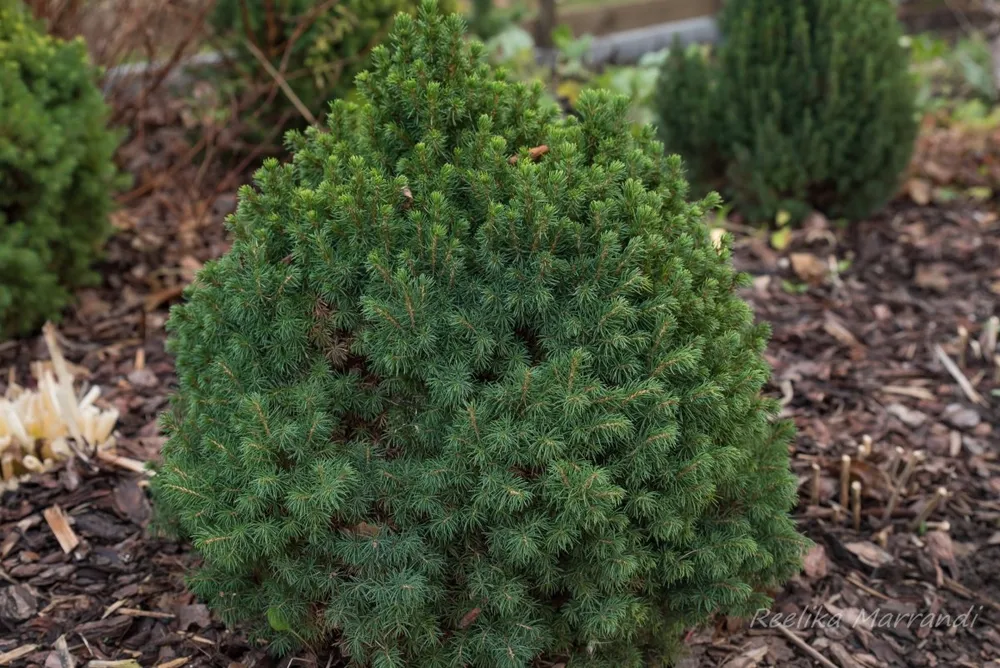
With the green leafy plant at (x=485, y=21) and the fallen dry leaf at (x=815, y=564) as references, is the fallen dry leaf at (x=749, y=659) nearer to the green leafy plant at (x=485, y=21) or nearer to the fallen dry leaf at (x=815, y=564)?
the fallen dry leaf at (x=815, y=564)

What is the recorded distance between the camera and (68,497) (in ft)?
9.25

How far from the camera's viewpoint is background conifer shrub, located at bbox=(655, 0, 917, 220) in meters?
4.40

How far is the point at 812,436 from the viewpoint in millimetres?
3213

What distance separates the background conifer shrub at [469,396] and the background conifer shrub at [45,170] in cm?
155

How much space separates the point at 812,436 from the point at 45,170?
2759 millimetres

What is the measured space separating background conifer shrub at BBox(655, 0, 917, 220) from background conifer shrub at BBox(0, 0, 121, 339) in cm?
259

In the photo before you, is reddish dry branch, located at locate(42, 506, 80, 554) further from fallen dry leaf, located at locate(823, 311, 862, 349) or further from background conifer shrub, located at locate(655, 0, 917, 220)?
background conifer shrub, located at locate(655, 0, 917, 220)

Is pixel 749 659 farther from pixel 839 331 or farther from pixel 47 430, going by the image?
pixel 47 430

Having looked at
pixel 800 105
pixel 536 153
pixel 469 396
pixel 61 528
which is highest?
pixel 536 153

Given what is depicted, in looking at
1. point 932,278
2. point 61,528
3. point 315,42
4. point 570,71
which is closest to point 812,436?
point 932,278

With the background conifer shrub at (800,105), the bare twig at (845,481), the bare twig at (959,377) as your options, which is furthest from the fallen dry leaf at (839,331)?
Result: the bare twig at (845,481)

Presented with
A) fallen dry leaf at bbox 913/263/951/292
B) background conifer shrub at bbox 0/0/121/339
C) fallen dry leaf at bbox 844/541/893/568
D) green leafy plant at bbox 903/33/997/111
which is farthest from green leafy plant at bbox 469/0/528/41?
fallen dry leaf at bbox 844/541/893/568

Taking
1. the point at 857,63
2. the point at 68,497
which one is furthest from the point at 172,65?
the point at 857,63

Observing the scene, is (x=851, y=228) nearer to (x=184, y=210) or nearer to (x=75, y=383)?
(x=184, y=210)
